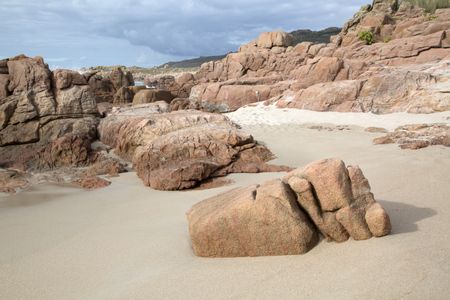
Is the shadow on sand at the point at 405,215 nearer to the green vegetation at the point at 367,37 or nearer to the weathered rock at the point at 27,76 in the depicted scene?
the weathered rock at the point at 27,76

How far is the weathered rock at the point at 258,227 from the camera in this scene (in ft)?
11.6

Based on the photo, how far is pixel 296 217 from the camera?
3.56 meters

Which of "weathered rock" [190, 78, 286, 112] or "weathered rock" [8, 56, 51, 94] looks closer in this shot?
"weathered rock" [8, 56, 51, 94]

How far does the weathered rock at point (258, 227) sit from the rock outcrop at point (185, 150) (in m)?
3.17

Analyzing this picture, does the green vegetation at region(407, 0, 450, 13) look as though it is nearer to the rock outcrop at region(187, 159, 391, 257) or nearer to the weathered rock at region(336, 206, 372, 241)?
the rock outcrop at region(187, 159, 391, 257)

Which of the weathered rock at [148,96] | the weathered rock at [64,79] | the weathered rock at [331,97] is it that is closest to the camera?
the weathered rock at [64,79]

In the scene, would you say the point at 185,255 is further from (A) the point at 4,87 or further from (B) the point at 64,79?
(A) the point at 4,87

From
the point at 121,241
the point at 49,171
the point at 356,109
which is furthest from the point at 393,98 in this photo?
the point at 121,241

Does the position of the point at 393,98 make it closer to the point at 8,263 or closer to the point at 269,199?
the point at 269,199

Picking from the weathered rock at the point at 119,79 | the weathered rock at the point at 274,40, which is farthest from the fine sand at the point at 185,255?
the weathered rock at the point at 274,40

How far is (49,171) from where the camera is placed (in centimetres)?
865

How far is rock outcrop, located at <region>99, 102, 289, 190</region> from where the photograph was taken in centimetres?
705

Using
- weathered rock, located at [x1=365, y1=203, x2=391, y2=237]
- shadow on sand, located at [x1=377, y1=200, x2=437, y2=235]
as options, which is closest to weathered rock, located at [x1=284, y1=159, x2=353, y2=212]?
weathered rock, located at [x1=365, y1=203, x2=391, y2=237]

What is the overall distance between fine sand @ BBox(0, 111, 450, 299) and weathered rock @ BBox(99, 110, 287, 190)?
1.78 ft
